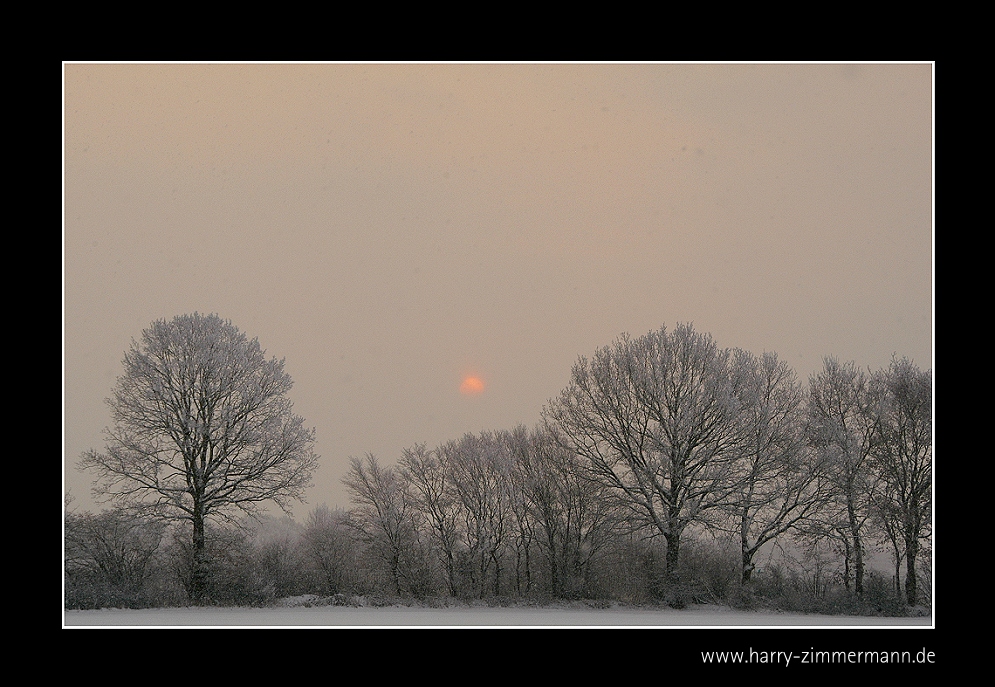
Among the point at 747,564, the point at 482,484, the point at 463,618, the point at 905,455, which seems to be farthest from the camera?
the point at 482,484

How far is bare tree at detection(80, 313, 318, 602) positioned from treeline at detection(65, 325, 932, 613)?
102cm

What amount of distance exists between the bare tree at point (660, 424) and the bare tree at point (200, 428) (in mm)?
9596

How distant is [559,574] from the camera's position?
31828 millimetres

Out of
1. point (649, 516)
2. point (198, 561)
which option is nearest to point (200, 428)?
point (198, 561)

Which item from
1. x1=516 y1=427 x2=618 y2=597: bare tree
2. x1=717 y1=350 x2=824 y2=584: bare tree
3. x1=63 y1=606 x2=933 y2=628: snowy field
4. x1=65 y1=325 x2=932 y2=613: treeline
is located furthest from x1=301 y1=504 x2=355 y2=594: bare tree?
x1=717 y1=350 x2=824 y2=584: bare tree

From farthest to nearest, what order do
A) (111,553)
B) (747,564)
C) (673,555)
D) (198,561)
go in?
Answer: (747,564)
(673,555)
(111,553)
(198,561)

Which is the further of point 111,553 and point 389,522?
point 389,522

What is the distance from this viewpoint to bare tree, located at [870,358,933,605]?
3033cm

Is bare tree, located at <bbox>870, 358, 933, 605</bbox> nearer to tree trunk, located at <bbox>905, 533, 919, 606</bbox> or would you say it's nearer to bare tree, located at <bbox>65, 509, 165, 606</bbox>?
tree trunk, located at <bbox>905, 533, 919, 606</bbox>

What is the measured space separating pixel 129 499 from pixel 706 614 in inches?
699

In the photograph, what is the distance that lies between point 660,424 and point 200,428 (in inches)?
578

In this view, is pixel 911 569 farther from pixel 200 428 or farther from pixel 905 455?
pixel 200 428

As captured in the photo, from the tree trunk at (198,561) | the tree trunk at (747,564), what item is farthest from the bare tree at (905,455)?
the tree trunk at (198,561)

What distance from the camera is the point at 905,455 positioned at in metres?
31.2
